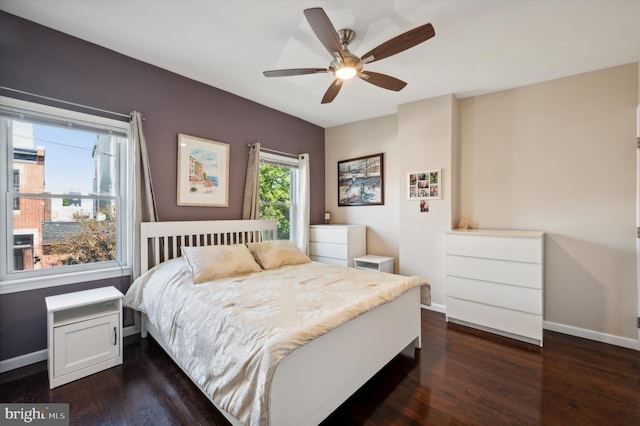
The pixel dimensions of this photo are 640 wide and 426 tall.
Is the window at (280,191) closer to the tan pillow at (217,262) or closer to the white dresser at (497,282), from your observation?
the tan pillow at (217,262)

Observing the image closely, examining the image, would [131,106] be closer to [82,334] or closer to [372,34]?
[82,334]

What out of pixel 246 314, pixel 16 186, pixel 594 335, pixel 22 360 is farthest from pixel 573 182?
pixel 22 360

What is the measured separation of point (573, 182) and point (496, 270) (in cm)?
125

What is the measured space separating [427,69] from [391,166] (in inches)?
62.2

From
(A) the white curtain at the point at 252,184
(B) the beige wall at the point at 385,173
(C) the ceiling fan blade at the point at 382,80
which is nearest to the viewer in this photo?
(C) the ceiling fan blade at the point at 382,80

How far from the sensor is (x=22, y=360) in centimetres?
221

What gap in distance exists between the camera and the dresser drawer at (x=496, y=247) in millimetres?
2695

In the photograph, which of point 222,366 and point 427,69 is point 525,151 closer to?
point 427,69

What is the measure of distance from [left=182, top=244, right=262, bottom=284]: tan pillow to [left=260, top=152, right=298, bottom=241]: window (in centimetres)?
128

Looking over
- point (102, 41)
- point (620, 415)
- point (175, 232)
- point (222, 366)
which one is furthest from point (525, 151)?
point (102, 41)

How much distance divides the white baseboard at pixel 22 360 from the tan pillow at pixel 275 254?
190cm

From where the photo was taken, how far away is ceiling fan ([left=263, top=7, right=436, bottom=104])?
1.74 m

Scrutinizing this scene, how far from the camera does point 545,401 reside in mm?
1889

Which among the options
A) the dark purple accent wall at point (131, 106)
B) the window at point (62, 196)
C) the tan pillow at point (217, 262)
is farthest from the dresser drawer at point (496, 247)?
the window at point (62, 196)
